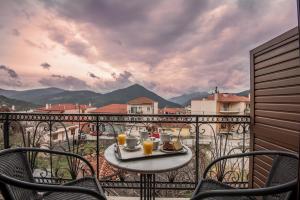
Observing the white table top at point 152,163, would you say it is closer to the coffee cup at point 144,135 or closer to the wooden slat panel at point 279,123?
the coffee cup at point 144,135

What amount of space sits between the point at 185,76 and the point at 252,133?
510 centimetres

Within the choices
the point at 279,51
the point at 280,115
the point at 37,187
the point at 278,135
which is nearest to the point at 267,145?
the point at 278,135

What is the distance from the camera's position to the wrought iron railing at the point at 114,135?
99.8 inches

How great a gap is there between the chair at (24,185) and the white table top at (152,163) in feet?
0.72

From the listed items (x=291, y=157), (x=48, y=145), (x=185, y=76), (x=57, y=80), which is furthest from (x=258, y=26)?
(x=57, y=80)

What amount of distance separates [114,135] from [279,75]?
79.8 inches

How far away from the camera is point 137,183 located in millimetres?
2549

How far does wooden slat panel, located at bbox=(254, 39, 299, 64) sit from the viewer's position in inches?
66.2

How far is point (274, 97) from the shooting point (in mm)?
1958

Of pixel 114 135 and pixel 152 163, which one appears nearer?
pixel 152 163

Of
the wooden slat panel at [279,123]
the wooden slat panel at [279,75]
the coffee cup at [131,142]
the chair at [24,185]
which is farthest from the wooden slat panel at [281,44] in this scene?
the chair at [24,185]

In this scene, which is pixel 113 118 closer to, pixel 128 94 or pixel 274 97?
pixel 274 97

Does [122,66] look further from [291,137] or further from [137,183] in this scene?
[291,137]

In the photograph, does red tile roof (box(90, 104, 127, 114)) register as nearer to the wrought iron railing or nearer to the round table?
the wrought iron railing
